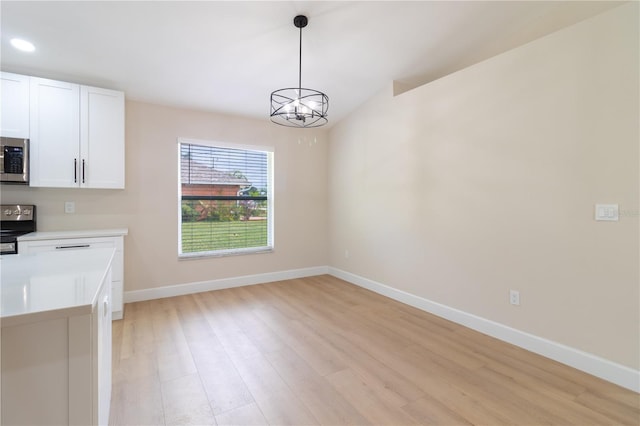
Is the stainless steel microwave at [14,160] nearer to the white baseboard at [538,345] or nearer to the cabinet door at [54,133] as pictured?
the cabinet door at [54,133]

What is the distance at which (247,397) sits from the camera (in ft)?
6.72

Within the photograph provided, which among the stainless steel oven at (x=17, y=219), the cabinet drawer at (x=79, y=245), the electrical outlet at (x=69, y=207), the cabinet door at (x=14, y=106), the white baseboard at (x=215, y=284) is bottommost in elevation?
the white baseboard at (x=215, y=284)

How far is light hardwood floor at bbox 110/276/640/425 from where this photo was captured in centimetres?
188

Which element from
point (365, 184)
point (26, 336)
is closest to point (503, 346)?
point (365, 184)

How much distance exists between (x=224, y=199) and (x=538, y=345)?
160 inches

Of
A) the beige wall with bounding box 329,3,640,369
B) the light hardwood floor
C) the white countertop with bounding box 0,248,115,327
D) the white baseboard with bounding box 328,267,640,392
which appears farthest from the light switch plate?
the white countertop with bounding box 0,248,115,327

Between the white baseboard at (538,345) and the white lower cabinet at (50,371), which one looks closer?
the white lower cabinet at (50,371)

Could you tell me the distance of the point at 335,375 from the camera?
231 centimetres

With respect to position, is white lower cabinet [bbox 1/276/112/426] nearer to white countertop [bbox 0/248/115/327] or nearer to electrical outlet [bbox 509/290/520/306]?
white countertop [bbox 0/248/115/327]

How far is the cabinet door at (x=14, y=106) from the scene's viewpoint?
301cm

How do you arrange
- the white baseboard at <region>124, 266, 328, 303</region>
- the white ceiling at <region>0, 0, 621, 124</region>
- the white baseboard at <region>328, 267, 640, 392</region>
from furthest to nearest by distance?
1. the white baseboard at <region>124, 266, 328, 303</region>
2. the white ceiling at <region>0, 0, 621, 124</region>
3. the white baseboard at <region>328, 267, 640, 392</region>

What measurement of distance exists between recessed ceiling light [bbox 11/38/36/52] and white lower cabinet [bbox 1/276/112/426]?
3.14m

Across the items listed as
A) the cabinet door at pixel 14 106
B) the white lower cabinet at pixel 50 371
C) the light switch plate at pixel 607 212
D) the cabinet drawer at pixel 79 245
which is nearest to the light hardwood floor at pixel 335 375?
the cabinet drawer at pixel 79 245

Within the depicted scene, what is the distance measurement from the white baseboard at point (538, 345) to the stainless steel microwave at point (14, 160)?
14.1ft
